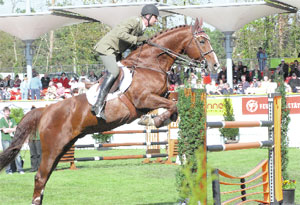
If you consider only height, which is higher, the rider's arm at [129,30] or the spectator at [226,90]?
the rider's arm at [129,30]

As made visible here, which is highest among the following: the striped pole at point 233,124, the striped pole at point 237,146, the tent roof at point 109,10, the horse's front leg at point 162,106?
the tent roof at point 109,10

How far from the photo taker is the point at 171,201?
30.7 feet

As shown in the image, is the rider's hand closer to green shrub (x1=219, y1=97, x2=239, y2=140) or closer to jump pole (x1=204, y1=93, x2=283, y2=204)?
jump pole (x1=204, y1=93, x2=283, y2=204)

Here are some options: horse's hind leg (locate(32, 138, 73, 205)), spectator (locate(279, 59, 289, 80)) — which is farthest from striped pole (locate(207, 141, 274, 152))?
spectator (locate(279, 59, 289, 80))

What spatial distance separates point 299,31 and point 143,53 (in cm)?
2792

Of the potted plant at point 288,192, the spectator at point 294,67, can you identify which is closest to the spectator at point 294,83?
the spectator at point 294,67

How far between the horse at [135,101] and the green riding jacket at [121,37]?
208 millimetres

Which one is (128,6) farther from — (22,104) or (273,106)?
(273,106)

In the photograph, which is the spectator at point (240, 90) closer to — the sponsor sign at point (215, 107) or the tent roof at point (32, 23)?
the sponsor sign at point (215, 107)

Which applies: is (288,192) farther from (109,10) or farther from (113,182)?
(109,10)

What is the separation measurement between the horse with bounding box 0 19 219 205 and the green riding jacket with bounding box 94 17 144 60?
21cm

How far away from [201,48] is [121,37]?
119 centimetres

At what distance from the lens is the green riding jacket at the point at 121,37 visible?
8.08m

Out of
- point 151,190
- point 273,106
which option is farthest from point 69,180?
point 273,106
